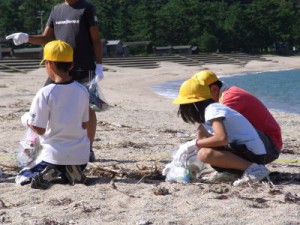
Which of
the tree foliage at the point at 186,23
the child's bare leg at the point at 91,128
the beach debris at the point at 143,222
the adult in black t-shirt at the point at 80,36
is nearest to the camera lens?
the beach debris at the point at 143,222

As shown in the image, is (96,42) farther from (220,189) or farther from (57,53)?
(220,189)

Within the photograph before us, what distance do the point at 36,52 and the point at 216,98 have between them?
141ft

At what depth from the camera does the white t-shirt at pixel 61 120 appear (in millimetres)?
4191

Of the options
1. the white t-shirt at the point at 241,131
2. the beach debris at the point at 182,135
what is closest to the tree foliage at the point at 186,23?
the beach debris at the point at 182,135

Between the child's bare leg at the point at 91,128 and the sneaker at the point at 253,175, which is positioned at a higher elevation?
the child's bare leg at the point at 91,128

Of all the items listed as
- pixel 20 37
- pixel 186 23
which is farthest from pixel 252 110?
pixel 186 23

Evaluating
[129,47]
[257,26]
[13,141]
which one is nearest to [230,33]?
[257,26]

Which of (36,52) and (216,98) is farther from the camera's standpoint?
(36,52)

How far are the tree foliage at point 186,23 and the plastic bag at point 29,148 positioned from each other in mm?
50799

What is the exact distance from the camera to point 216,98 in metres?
4.44

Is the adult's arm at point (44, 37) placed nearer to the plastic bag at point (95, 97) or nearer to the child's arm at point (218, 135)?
the plastic bag at point (95, 97)

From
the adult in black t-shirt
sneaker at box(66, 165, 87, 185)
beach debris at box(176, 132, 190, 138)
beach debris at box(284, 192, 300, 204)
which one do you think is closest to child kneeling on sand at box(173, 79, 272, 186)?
beach debris at box(284, 192, 300, 204)

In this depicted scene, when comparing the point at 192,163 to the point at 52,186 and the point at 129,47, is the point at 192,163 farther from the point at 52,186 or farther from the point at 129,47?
the point at 129,47

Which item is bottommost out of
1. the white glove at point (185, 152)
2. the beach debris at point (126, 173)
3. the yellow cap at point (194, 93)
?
the beach debris at point (126, 173)
